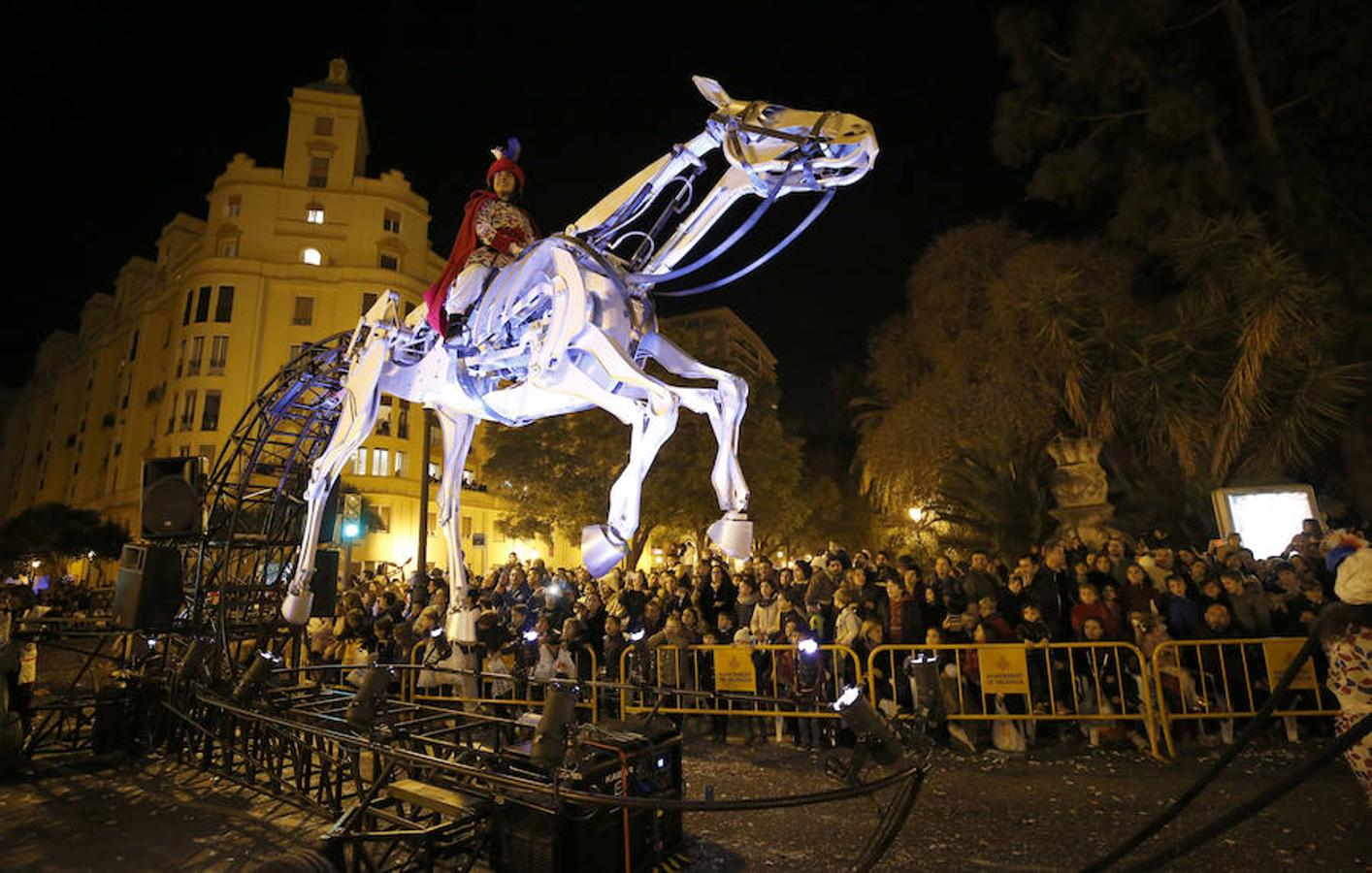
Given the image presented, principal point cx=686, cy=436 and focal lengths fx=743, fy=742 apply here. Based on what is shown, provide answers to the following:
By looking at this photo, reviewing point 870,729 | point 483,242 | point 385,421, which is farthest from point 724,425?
point 385,421

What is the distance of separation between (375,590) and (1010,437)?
1249cm

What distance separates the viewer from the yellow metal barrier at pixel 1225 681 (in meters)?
6.62

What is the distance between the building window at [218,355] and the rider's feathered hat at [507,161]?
33.3m

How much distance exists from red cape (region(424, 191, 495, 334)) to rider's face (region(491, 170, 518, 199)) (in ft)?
0.21

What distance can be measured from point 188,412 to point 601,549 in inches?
1424

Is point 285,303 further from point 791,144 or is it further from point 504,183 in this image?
point 791,144

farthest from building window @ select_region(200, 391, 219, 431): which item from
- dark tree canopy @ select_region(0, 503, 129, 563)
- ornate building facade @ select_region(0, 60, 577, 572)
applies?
dark tree canopy @ select_region(0, 503, 129, 563)

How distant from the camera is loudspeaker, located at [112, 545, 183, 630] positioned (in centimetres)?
751

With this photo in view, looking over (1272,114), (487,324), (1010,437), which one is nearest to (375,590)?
(487,324)

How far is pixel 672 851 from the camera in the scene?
473cm

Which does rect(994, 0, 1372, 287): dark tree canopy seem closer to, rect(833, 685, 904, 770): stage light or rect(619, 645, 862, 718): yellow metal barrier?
rect(619, 645, 862, 718): yellow metal barrier

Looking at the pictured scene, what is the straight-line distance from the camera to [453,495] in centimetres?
675

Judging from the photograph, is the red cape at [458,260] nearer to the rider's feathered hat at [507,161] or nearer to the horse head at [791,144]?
the rider's feathered hat at [507,161]

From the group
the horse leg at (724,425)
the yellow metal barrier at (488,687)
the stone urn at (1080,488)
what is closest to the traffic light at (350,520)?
the yellow metal barrier at (488,687)
